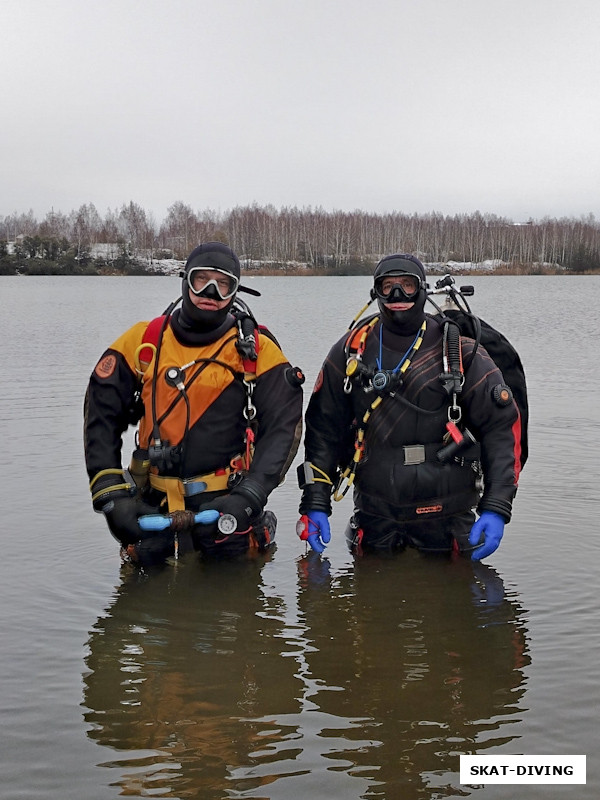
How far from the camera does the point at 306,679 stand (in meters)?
3.48

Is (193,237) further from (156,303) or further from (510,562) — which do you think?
(510,562)

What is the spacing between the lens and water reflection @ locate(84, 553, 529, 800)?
2846 mm

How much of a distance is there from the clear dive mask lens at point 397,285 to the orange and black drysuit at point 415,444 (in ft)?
0.69

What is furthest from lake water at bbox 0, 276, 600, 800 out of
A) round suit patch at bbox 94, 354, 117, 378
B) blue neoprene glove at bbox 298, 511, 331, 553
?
round suit patch at bbox 94, 354, 117, 378

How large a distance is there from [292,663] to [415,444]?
4.28 ft

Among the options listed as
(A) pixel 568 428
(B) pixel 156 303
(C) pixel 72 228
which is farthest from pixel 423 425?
(C) pixel 72 228

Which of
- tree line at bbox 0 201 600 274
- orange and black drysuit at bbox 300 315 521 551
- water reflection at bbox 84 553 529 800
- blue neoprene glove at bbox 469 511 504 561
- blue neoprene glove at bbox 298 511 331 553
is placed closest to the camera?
water reflection at bbox 84 553 529 800

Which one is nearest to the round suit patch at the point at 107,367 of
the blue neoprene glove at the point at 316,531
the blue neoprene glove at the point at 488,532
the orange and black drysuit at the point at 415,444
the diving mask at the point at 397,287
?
the orange and black drysuit at the point at 415,444

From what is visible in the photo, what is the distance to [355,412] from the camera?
179 inches

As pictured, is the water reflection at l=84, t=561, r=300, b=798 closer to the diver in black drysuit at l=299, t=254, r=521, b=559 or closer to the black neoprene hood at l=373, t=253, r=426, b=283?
the diver in black drysuit at l=299, t=254, r=521, b=559

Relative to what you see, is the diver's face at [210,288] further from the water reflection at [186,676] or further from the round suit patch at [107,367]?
the water reflection at [186,676]

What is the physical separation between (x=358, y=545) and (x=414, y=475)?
1.90 ft

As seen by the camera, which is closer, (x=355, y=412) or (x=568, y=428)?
(x=355, y=412)

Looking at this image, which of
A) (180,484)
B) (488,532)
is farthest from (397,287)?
(180,484)
